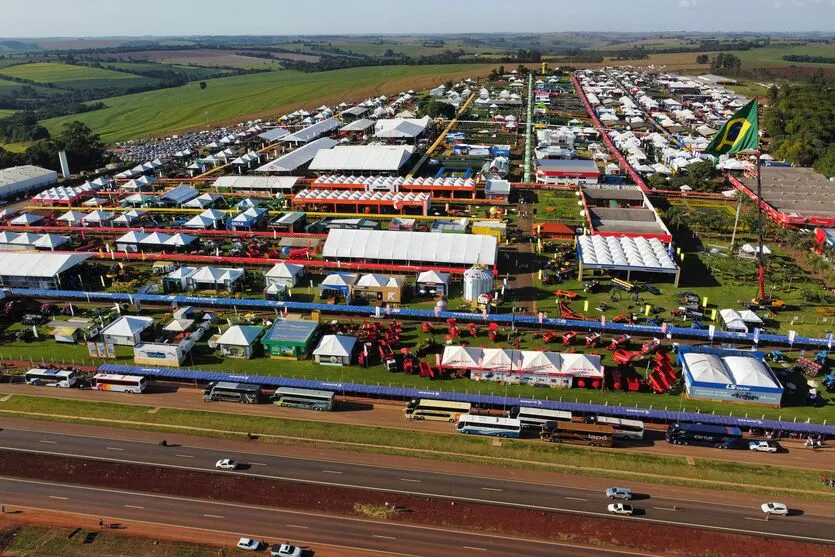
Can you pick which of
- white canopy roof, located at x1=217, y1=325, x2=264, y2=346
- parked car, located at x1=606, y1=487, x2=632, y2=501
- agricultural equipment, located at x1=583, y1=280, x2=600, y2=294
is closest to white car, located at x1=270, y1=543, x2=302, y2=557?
parked car, located at x1=606, y1=487, x2=632, y2=501

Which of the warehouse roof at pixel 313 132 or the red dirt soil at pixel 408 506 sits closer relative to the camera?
the red dirt soil at pixel 408 506

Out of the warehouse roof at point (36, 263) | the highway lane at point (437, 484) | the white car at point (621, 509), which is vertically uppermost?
the warehouse roof at point (36, 263)

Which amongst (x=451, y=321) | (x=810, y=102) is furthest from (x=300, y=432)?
(x=810, y=102)

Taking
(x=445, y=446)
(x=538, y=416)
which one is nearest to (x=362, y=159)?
(x=538, y=416)

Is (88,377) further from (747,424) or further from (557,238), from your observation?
(557,238)

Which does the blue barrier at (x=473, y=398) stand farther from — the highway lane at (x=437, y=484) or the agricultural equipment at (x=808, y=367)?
the agricultural equipment at (x=808, y=367)

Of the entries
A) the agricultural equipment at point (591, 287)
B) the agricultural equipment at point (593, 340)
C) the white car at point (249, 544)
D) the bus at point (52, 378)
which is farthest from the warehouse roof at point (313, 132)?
the white car at point (249, 544)

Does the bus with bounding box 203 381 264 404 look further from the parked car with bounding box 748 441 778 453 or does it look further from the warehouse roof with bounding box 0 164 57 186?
the warehouse roof with bounding box 0 164 57 186
